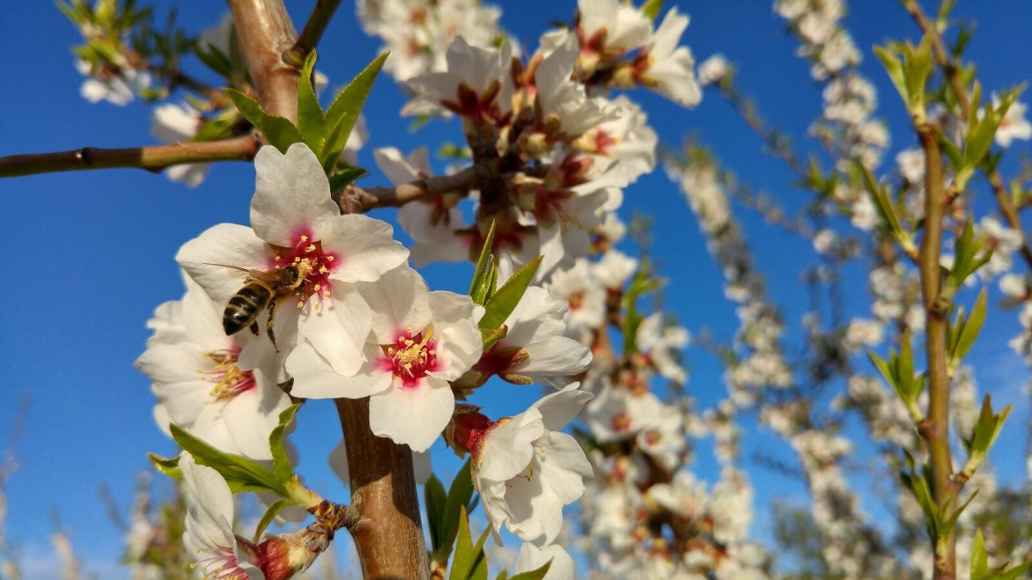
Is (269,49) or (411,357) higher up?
(269,49)

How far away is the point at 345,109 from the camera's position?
0.75 metres

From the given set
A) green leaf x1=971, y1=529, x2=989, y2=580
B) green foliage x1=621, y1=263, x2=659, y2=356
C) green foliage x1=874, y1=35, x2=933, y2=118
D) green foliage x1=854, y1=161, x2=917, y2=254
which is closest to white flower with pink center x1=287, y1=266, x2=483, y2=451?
green leaf x1=971, y1=529, x2=989, y2=580

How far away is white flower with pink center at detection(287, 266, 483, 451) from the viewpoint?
0.70m

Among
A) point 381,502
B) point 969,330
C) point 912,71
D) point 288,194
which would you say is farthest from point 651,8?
point 381,502

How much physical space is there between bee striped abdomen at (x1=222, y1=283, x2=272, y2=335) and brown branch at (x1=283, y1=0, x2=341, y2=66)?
12.8 inches

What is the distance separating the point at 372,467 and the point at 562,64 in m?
0.67

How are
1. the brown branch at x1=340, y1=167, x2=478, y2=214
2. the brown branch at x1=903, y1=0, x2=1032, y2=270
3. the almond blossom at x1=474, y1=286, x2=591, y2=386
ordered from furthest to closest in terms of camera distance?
the brown branch at x1=903, y1=0, x2=1032, y2=270
the brown branch at x1=340, y1=167, x2=478, y2=214
the almond blossom at x1=474, y1=286, x2=591, y2=386

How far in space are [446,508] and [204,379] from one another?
350 millimetres

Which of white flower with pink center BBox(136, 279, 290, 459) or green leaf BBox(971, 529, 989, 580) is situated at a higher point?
white flower with pink center BBox(136, 279, 290, 459)

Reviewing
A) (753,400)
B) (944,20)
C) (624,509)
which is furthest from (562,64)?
(753,400)

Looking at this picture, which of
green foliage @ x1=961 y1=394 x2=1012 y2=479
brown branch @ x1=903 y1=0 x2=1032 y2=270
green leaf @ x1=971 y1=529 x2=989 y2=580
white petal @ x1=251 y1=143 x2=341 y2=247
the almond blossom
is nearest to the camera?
white petal @ x1=251 y1=143 x2=341 y2=247

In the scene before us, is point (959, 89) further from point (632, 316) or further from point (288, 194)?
point (288, 194)

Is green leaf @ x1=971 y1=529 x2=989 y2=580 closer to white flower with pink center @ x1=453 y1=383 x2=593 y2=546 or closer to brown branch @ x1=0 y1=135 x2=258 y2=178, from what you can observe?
white flower with pink center @ x1=453 y1=383 x2=593 y2=546

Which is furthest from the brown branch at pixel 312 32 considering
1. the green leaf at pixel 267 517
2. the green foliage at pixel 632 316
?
the green foliage at pixel 632 316
